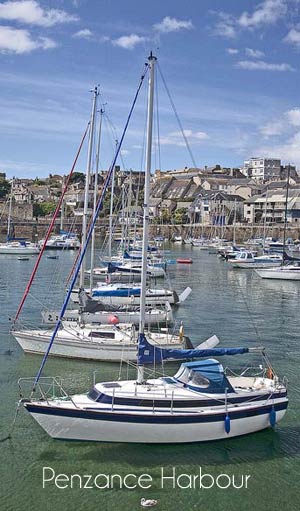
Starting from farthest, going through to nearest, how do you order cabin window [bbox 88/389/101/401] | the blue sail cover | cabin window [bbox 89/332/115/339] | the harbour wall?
the harbour wall → cabin window [bbox 89/332/115/339] → the blue sail cover → cabin window [bbox 88/389/101/401]

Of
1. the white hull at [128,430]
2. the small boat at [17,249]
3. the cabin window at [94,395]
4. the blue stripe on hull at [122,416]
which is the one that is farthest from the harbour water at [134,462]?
the small boat at [17,249]

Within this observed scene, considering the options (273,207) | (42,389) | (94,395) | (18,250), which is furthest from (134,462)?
(273,207)

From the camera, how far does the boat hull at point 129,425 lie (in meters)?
16.6

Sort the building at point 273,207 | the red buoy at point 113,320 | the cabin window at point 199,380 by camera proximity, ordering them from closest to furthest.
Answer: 1. the cabin window at point 199,380
2. the red buoy at point 113,320
3. the building at point 273,207

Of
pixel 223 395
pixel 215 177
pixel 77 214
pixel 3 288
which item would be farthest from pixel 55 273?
pixel 215 177

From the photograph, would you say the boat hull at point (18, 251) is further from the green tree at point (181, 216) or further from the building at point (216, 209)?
the building at point (216, 209)

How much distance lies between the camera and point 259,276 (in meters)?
65.9

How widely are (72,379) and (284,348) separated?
12493mm

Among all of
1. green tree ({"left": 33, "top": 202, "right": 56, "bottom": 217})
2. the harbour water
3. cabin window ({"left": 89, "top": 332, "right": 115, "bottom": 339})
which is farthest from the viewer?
green tree ({"left": 33, "top": 202, "right": 56, "bottom": 217})

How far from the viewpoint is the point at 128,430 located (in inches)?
657

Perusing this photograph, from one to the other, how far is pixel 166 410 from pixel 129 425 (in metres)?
1.21

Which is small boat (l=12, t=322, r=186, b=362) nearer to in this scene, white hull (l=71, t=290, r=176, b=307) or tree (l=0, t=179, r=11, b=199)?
white hull (l=71, t=290, r=176, b=307)

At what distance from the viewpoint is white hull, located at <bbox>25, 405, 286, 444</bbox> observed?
16641 mm

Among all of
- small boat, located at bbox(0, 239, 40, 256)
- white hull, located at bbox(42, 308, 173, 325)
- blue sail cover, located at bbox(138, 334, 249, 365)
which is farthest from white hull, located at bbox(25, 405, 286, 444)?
small boat, located at bbox(0, 239, 40, 256)
